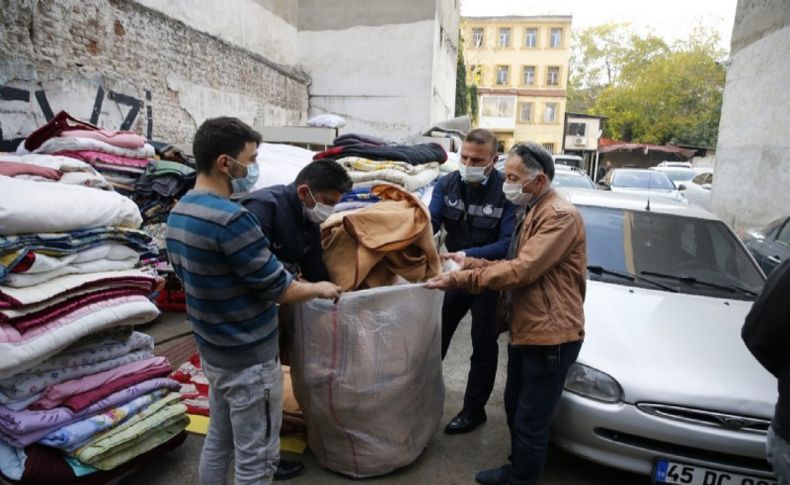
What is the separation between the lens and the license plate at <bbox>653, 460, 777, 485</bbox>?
2.15m

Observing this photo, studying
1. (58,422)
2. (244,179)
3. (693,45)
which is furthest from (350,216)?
(693,45)

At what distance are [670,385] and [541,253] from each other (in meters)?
0.92

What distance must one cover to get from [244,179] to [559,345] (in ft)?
4.84

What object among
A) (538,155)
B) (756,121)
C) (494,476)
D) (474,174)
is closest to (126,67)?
(474,174)

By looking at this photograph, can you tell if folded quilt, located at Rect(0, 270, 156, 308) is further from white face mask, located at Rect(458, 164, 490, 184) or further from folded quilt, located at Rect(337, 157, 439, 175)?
white face mask, located at Rect(458, 164, 490, 184)

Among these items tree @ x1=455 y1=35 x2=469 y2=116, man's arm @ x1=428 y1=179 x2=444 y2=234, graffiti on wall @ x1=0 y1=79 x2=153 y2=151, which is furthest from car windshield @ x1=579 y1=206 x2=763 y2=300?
tree @ x1=455 y1=35 x2=469 y2=116

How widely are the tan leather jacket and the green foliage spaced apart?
37.5 metres

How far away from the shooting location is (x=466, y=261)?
2.54m

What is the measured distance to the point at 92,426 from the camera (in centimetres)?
207

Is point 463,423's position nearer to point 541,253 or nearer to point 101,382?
point 541,253

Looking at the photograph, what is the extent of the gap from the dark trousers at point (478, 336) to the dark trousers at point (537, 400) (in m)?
0.57

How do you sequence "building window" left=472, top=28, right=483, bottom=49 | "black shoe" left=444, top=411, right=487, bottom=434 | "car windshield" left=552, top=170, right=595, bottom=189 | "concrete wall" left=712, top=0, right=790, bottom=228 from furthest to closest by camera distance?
1. "building window" left=472, top=28, right=483, bottom=49
2. "car windshield" left=552, top=170, right=595, bottom=189
3. "concrete wall" left=712, top=0, right=790, bottom=228
4. "black shoe" left=444, top=411, right=487, bottom=434

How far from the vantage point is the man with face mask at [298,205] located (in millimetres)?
2166

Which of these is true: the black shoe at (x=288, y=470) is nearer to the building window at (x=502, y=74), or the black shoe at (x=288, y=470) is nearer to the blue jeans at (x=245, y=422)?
the blue jeans at (x=245, y=422)
